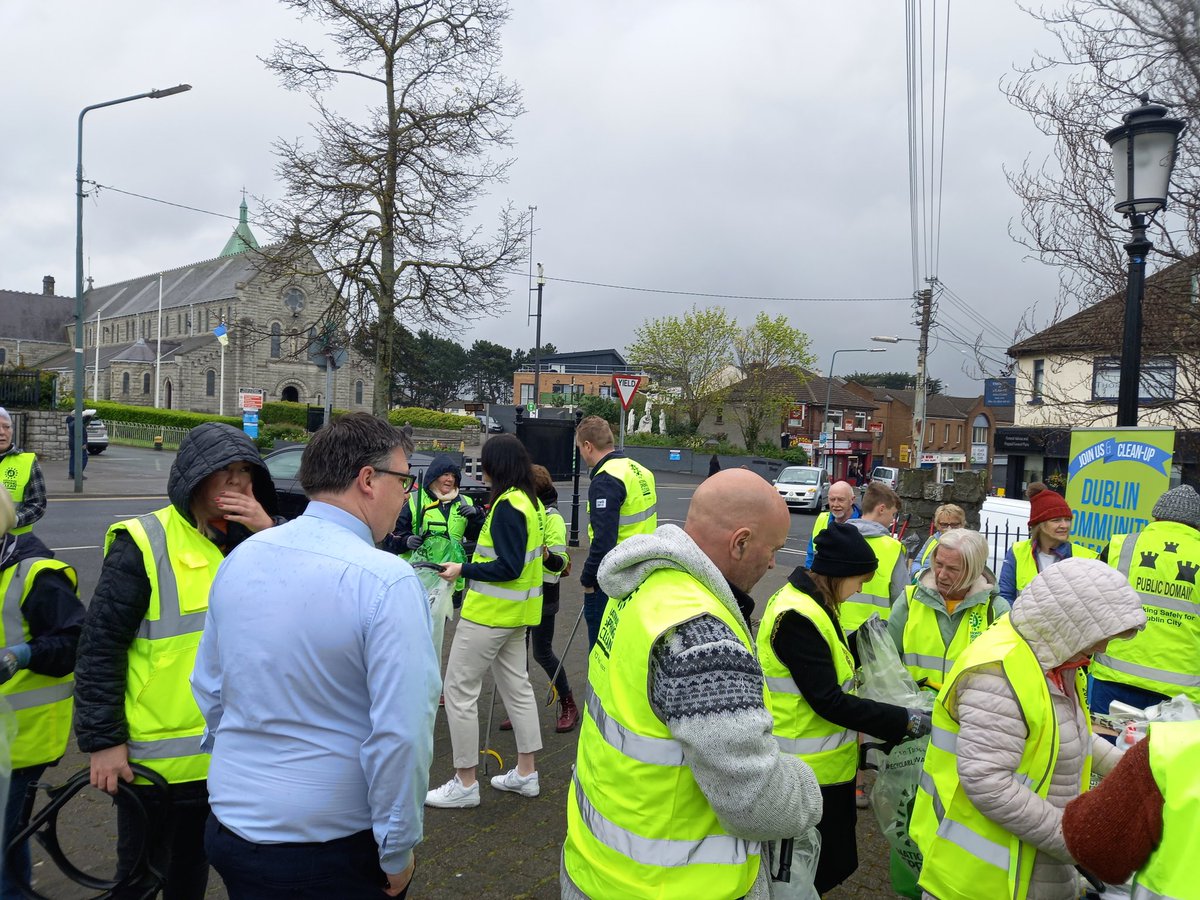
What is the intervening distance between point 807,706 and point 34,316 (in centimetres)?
9782

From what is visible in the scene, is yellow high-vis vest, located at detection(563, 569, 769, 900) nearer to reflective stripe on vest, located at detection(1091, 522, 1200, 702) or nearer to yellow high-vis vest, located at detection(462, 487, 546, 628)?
yellow high-vis vest, located at detection(462, 487, 546, 628)

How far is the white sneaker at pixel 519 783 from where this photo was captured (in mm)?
4441

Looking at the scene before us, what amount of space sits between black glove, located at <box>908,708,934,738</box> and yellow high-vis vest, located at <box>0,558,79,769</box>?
10.2 feet

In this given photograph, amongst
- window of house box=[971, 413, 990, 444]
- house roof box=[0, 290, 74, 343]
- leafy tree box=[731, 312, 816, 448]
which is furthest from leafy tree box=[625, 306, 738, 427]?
house roof box=[0, 290, 74, 343]

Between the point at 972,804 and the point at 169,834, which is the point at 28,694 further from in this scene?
the point at 972,804

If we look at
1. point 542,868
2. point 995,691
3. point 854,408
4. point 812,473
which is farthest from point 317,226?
point 854,408

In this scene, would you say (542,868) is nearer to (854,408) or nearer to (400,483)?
(400,483)

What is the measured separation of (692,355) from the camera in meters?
47.7

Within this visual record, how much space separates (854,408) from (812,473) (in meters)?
33.6

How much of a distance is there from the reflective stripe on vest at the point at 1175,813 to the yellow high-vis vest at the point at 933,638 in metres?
2.39

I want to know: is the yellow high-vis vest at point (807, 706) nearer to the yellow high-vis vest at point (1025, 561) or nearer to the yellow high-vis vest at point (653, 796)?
the yellow high-vis vest at point (653, 796)

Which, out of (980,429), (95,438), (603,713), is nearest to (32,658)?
(603,713)

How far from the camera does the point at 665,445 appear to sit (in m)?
49.8

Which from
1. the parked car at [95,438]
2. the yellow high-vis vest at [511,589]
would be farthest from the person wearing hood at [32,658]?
the parked car at [95,438]
